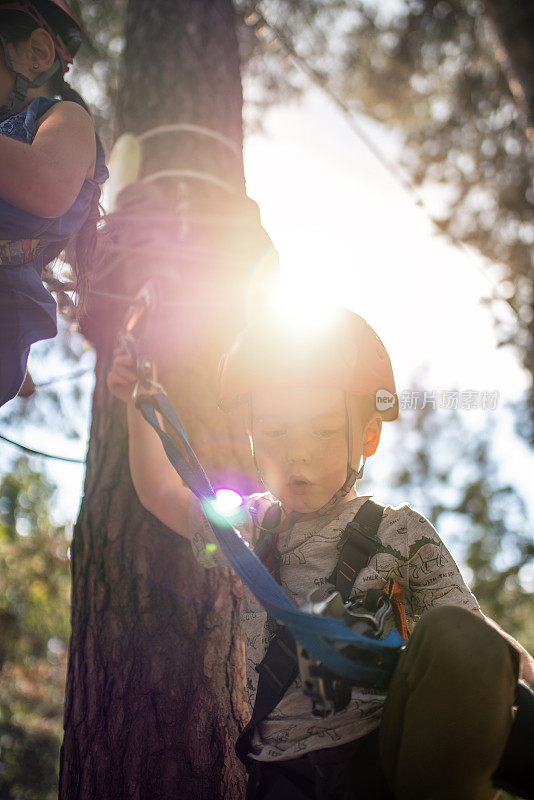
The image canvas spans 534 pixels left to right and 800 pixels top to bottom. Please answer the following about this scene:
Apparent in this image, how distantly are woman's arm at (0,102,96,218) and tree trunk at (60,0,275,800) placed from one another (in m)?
1.00

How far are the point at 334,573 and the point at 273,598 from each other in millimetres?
353

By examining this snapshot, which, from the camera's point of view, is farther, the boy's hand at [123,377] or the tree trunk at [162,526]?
the boy's hand at [123,377]

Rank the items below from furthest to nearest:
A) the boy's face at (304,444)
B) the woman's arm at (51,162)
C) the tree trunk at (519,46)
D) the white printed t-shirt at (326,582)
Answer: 1. the tree trunk at (519,46)
2. the boy's face at (304,444)
3. the white printed t-shirt at (326,582)
4. the woman's arm at (51,162)

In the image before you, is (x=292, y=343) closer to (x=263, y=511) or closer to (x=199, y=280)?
(x=263, y=511)

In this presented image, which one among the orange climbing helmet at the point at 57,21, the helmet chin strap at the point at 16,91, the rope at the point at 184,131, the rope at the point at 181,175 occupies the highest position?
the rope at the point at 184,131

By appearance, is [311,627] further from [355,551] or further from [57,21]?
[57,21]

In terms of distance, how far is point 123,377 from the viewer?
1991 mm

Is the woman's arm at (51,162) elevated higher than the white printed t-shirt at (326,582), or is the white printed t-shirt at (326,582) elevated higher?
the woman's arm at (51,162)

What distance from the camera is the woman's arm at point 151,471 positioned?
6.11ft

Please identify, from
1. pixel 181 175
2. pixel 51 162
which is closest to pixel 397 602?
pixel 51 162

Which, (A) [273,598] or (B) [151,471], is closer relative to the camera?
(A) [273,598]

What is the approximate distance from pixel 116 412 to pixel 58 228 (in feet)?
3.53

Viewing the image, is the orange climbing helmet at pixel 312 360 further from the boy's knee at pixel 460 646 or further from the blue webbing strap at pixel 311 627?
the boy's knee at pixel 460 646

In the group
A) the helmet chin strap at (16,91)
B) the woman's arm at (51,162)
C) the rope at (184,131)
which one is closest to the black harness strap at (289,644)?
the woman's arm at (51,162)
